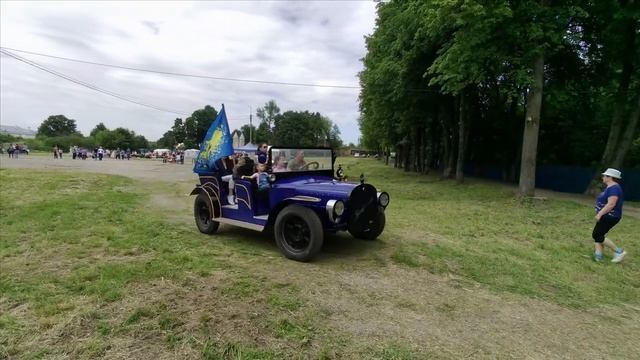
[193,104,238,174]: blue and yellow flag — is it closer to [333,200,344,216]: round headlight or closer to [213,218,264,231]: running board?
[213,218,264,231]: running board

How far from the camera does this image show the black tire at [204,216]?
26.0 feet

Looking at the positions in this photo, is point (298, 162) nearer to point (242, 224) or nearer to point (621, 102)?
point (242, 224)

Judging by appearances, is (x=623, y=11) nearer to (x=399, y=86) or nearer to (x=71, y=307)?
(x=399, y=86)

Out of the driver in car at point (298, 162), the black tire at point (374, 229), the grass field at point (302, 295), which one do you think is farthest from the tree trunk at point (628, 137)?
the driver in car at point (298, 162)

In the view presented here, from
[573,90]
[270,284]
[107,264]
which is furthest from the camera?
[573,90]

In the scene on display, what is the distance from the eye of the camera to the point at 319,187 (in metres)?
6.48

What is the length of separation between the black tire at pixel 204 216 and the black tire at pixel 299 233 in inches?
77.6

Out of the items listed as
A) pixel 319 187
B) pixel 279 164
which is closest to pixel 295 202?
pixel 319 187

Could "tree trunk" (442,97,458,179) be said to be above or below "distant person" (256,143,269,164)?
above

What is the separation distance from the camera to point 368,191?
261 inches

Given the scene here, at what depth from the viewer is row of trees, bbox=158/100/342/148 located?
102 m

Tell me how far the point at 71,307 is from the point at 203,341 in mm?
1655

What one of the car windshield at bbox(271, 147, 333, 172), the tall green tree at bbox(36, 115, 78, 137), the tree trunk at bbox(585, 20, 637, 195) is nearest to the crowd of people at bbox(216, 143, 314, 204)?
the car windshield at bbox(271, 147, 333, 172)

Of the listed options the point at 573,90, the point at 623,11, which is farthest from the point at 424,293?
the point at 573,90
